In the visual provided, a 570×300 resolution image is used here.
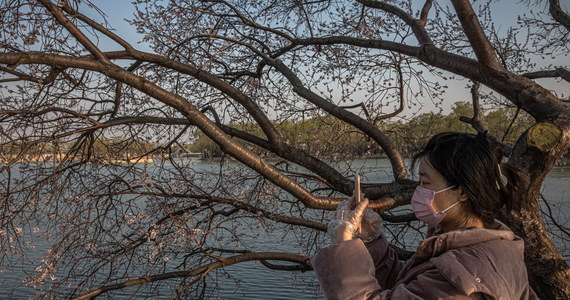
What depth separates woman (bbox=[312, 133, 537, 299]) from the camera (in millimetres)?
1495

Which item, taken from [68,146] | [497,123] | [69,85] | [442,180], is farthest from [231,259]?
[497,123]

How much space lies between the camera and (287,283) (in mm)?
10859

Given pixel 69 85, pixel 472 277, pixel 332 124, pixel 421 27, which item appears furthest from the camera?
pixel 332 124

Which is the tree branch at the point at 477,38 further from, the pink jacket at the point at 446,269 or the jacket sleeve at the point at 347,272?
the jacket sleeve at the point at 347,272

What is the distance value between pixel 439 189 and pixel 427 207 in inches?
3.8

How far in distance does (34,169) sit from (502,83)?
13.9 ft

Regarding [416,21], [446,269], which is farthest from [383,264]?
[416,21]

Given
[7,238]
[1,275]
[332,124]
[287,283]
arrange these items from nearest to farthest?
[7,238], [332,124], [287,283], [1,275]

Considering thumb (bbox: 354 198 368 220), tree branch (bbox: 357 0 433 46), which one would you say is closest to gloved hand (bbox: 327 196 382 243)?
thumb (bbox: 354 198 368 220)

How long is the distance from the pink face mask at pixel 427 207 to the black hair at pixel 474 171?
0.22 feet

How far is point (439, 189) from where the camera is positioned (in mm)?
1783

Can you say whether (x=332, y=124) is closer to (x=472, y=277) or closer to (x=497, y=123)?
(x=497, y=123)

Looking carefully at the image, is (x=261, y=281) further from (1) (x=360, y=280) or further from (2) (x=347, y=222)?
(1) (x=360, y=280)

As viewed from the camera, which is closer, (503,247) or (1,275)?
(503,247)
